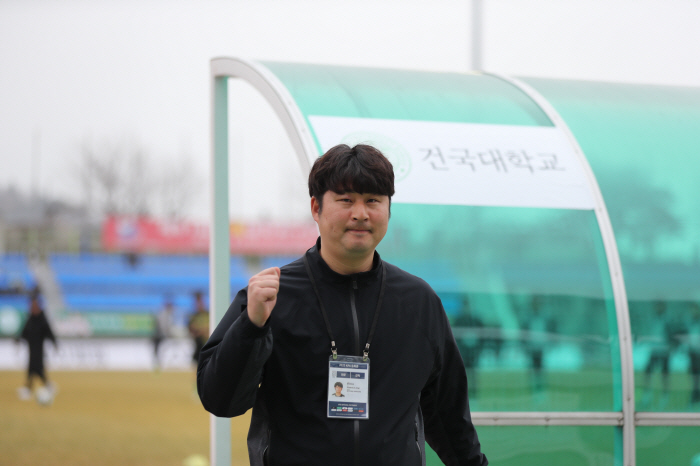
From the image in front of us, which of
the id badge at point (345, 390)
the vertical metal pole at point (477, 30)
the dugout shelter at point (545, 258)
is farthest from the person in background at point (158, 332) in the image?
the id badge at point (345, 390)

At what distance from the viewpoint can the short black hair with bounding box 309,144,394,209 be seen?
7.27 feet

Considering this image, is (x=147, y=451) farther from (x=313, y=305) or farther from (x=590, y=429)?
(x=313, y=305)

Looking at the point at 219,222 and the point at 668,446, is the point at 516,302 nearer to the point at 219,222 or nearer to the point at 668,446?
the point at 668,446

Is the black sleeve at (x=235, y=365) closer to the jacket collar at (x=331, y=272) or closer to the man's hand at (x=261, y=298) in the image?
the man's hand at (x=261, y=298)

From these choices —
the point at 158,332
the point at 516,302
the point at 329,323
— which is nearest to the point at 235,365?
the point at 329,323

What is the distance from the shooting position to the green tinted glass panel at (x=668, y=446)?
13.5 ft

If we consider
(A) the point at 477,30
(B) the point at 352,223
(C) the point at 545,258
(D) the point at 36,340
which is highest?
(A) the point at 477,30

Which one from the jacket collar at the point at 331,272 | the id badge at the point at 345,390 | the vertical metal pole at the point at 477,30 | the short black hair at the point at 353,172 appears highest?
the vertical metal pole at the point at 477,30

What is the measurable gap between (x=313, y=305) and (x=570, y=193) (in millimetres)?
2437

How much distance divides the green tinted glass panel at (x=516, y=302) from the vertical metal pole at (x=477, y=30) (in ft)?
15.9

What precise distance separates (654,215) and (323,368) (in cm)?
281

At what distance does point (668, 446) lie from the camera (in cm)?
412

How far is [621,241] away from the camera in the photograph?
422 cm

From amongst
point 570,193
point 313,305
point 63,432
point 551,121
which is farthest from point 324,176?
point 63,432
